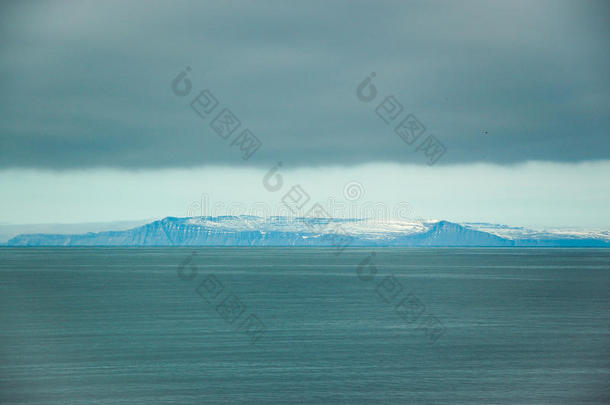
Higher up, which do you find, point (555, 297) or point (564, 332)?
point (564, 332)

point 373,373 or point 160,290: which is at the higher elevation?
point 160,290

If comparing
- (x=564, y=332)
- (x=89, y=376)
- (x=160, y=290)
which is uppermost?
(x=160, y=290)

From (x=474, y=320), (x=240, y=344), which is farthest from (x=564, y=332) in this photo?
(x=240, y=344)

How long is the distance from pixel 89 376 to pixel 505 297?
64890 mm

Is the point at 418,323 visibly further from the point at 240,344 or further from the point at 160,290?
the point at 160,290

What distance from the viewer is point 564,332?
53.0 meters

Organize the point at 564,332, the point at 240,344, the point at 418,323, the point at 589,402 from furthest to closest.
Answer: the point at 418,323 < the point at 564,332 < the point at 240,344 < the point at 589,402

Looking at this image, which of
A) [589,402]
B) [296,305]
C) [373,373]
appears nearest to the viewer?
[589,402]

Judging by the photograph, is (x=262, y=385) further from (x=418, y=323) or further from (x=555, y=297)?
(x=555, y=297)

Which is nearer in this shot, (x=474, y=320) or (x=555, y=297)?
(x=474, y=320)

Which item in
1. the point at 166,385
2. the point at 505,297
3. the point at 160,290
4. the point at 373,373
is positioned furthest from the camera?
the point at 160,290

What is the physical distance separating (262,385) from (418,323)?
2776 cm

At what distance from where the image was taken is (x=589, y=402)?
31250mm

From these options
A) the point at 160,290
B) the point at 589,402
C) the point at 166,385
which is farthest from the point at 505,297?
the point at 166,385
